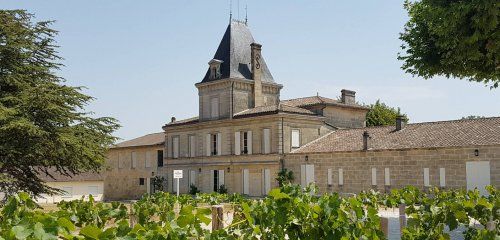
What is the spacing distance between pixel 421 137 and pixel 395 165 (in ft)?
5.99

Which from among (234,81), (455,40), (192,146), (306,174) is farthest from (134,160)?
(455,40)

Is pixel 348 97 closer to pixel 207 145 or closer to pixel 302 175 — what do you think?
pixel 302 175

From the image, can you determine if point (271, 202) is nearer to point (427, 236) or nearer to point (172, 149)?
point (427, 236)

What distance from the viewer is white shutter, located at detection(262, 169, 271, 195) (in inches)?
1250

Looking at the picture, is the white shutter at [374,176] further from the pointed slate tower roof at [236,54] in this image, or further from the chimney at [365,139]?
the pointed slate tower roof at [236,54]

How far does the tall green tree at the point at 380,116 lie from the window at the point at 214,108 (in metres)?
15.9

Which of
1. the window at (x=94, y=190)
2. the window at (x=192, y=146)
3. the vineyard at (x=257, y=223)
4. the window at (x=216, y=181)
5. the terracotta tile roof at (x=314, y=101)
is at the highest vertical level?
the terracotta tile roof at (x=314, y=101)

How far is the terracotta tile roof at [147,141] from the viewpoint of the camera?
41.3 meters

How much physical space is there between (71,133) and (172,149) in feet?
60.6

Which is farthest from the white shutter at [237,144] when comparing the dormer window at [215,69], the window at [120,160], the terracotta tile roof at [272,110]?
the window at [120,160]

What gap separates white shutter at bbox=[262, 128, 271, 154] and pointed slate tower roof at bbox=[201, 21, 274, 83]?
15.8 ft

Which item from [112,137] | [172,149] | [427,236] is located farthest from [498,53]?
[172,149]

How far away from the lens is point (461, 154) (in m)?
24.7

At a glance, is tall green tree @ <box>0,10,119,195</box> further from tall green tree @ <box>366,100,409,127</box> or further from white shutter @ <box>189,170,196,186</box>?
tall green tree @ <box>366,100,409,127</box>
